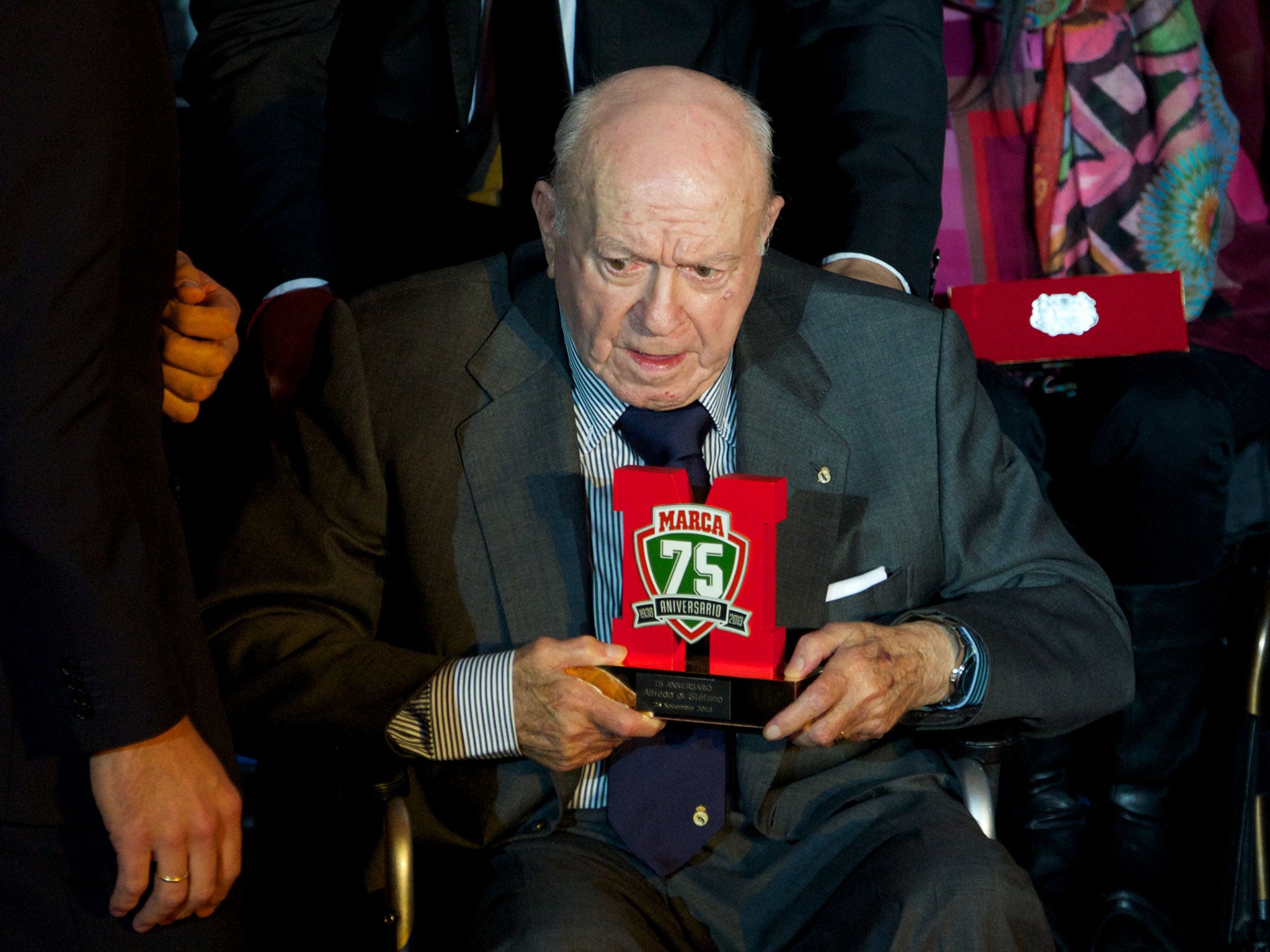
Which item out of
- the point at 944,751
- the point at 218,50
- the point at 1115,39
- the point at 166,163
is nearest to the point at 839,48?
the point at 1115,39

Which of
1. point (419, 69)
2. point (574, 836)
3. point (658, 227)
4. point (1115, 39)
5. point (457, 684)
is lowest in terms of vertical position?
point (574, 836)

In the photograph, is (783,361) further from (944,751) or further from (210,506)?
(210,506)

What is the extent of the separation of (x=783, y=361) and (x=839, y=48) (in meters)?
0.94

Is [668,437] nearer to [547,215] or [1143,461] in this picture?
[547,215]

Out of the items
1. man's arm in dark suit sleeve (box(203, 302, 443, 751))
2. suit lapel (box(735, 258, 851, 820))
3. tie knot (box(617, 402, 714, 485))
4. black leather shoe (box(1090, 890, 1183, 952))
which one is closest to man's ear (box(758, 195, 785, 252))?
suit lapel (box(735, 258, 851, 820))

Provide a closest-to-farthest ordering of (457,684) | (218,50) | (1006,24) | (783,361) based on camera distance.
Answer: (457,684) → (783,361) → (218,50) → (1006,24)

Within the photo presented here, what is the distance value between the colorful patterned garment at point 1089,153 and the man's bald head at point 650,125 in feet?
4.90

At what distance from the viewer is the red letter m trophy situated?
149 cm

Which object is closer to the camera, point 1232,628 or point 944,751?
point 944,751

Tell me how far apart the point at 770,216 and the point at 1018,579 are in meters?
0.68

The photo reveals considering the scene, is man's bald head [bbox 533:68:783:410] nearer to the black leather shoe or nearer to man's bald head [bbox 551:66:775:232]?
man's bald head [bbox 551:66:775:232]

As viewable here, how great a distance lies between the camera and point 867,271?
2305 mm

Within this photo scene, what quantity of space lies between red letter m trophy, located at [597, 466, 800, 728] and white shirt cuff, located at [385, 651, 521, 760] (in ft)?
0.53

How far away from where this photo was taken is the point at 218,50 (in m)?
2.37
